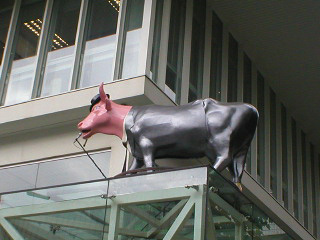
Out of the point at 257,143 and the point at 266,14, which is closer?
the point at 266,14

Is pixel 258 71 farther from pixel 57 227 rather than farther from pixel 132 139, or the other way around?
pixel 57 227

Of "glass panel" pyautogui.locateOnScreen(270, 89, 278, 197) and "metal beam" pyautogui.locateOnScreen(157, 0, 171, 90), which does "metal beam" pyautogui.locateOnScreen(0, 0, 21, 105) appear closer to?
"metal beam" pyautogui.locateOnScreen(157, 0, 171, 90)

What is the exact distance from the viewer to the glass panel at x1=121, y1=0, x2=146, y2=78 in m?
15.3

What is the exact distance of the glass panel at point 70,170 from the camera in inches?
586

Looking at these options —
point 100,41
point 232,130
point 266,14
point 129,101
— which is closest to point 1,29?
point 100,41

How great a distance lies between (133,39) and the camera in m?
15.6

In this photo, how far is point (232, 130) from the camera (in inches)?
475

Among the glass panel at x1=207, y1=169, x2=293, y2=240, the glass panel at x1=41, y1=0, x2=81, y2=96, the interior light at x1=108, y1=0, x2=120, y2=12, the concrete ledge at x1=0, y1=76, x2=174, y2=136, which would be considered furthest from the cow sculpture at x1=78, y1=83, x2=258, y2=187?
the interior light at x1=108, y1=0, x2=120, y2=12

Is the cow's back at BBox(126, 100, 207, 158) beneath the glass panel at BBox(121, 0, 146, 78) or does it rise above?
beneath

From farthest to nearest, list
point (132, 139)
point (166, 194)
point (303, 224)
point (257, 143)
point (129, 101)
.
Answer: point (303, 224)
point (257, 143)
point (129, 101)
point (132, 139)
point (166, 194)

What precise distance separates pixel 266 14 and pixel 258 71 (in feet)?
9.00

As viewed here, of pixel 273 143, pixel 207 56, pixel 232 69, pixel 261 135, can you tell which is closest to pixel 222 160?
pixel 207 56

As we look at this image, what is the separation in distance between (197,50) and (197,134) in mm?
6108

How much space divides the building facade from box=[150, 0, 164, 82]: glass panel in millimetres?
23
